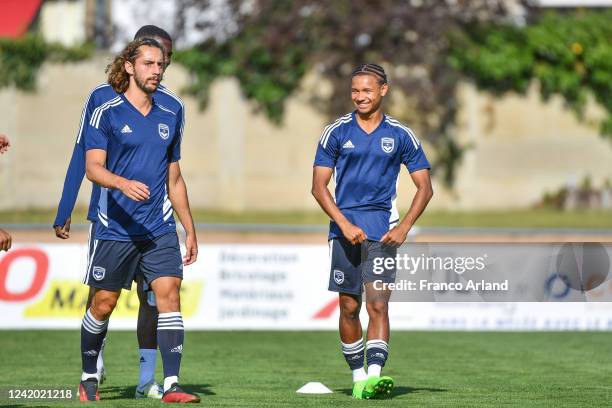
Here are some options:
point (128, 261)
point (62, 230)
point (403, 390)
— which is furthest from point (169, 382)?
point (403, 390)

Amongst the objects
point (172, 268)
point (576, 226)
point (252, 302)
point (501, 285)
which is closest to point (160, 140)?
point (172, 268)

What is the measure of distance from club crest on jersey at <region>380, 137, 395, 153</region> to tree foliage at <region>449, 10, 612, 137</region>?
22598 millimetres

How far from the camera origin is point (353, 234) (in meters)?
8.73

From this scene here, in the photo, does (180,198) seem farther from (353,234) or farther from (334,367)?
(334,367)

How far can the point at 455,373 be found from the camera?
11125 mm

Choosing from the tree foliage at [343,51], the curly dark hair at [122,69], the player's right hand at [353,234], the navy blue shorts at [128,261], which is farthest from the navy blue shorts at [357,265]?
the tree foliage at [343,51]

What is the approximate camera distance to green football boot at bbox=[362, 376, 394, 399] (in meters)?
8.70

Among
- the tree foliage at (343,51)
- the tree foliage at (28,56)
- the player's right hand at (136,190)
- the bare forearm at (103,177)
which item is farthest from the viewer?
the tree foliage at (28,56)

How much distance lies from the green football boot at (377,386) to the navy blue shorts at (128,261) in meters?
1.39

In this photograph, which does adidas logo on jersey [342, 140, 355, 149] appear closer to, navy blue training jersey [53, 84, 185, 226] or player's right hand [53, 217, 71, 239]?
navy blue training jersey [53, 84, 185, 226]

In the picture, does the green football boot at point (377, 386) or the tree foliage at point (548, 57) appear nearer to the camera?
the green football boot at point (377, 386)

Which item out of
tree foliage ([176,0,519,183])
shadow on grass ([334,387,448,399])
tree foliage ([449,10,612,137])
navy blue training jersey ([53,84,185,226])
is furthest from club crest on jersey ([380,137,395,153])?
tree foliage ([449,10,612,137])

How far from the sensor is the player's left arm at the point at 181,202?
8656mm

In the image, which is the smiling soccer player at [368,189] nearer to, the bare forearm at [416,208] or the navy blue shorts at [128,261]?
the bare forearm at [416,208]
